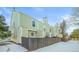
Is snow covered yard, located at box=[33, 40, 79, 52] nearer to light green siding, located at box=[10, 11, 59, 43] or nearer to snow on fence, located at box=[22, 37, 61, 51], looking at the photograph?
snow on fence, located at box=[22, 37, 61, 51]

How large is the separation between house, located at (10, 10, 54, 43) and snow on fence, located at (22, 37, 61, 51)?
5 cm

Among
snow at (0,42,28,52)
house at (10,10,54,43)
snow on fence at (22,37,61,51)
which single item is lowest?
snow at (0,42,28,52)

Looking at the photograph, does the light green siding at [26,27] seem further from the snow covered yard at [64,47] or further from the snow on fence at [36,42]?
the snow covered yard at [64,47]

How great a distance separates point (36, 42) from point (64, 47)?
34cm

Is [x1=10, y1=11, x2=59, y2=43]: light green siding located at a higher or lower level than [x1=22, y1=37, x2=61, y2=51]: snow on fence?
higher

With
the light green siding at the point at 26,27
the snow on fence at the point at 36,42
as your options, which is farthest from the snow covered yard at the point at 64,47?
the light green siding at the point at 26,27

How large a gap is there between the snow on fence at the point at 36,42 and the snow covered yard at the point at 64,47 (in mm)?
48

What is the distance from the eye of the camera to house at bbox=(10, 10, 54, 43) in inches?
76.3

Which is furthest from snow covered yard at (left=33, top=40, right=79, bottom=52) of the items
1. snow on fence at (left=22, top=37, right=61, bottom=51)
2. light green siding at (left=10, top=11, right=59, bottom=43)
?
light green siding at (left=10, top=11, right=59, bottom=43)

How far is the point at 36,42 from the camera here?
1.97 metres

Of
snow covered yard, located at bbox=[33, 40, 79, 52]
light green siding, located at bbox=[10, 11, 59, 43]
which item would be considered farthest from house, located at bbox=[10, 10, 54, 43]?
snow covered yard, located at bbox=[33, 40, 79, 52]

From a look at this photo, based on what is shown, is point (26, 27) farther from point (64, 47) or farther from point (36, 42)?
point (64, 47)

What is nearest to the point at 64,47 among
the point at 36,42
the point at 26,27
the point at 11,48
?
the point at 36,42
